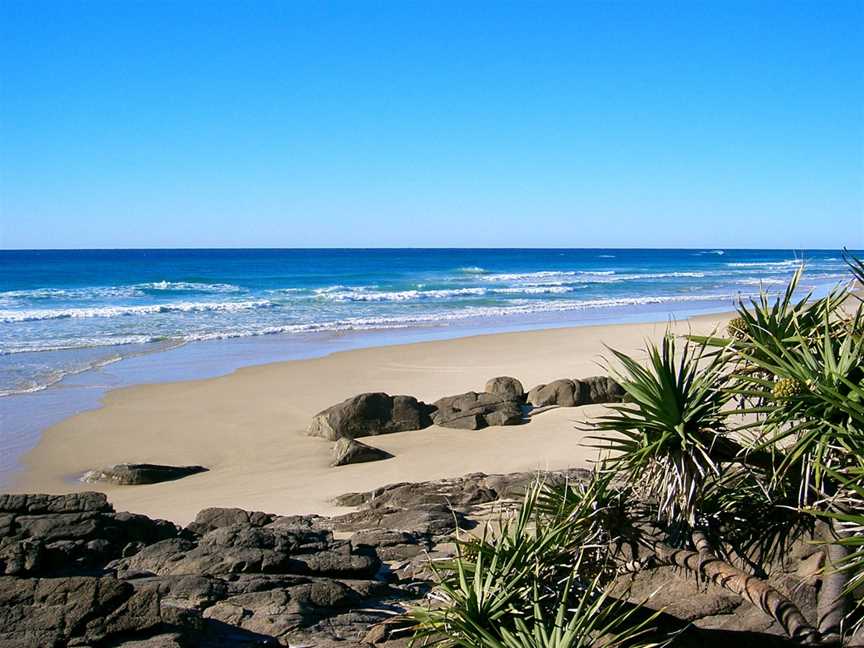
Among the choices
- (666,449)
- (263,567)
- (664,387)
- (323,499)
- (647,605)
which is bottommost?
(323,499)

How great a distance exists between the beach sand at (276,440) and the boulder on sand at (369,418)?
216 millimetres

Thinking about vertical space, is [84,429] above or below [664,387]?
below

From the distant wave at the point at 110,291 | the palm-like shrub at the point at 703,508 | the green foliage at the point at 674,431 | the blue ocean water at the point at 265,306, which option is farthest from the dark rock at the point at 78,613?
the distant wave at the point at 110,291

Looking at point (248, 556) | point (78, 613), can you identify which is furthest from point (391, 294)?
point (78, 613)

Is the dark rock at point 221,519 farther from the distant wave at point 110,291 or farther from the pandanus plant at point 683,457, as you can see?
the distant wave at point 110,291

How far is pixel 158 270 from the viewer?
80.1 metres

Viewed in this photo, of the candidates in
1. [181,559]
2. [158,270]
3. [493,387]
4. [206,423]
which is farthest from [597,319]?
[158,270]

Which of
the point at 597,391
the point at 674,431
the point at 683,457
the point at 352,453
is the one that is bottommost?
the point at 352,453

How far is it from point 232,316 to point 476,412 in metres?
23.3

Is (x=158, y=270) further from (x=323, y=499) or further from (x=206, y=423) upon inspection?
(x=323, y=499)

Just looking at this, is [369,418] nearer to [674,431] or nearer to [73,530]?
[73,530]

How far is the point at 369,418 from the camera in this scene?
14.4 m

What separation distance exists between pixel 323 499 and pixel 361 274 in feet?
215

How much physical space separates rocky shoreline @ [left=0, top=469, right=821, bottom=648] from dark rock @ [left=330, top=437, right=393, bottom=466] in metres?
2.59
